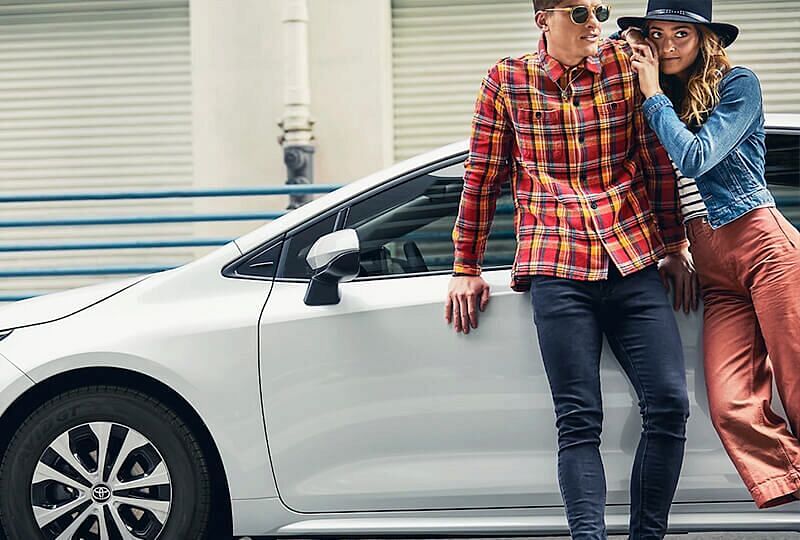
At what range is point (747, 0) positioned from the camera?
9.64 m

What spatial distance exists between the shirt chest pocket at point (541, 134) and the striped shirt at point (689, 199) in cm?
36

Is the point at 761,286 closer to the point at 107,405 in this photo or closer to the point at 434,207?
the point at 434,207

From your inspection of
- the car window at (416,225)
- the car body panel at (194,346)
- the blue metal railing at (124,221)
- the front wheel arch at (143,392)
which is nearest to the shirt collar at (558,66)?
the car window at (416,225)

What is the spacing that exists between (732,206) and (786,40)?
22.1 ft

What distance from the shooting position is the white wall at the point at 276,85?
9484 mm

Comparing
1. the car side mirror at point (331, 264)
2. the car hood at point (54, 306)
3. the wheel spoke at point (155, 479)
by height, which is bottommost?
the wheel spoke at point (155, 479)

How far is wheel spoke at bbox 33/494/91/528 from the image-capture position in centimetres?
384

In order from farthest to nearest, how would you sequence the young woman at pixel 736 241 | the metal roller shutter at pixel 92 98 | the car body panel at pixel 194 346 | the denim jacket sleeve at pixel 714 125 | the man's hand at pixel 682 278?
the metal roller shutter at pixel 92 98
the car body panel at pixel 194 346
the man's hand at pixel 682 278
the young woman at pixel 736 241
the denim jacket sleeve at pixel 714 125

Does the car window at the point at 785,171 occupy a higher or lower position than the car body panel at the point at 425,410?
higher

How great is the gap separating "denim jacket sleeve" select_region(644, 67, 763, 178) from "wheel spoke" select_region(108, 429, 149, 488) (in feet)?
Answer: 5.97

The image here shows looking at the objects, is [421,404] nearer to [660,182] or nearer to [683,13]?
[660,182]

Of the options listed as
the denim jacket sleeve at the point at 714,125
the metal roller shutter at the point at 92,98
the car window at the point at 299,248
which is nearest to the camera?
the denim jacket sleeve at the point at 714,125

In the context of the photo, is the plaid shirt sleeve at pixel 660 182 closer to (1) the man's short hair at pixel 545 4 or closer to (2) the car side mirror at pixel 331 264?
(1) the man's short hair at pixel 545 4

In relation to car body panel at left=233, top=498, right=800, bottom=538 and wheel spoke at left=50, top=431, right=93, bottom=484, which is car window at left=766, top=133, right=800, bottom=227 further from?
wheel spoke at left=50, top=431, right=93, bottom=484
